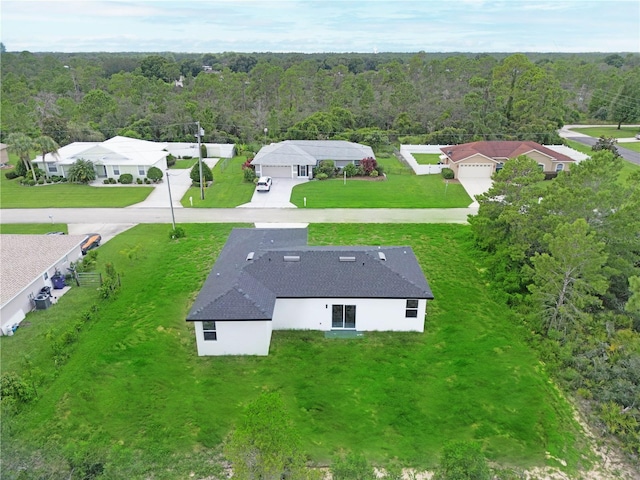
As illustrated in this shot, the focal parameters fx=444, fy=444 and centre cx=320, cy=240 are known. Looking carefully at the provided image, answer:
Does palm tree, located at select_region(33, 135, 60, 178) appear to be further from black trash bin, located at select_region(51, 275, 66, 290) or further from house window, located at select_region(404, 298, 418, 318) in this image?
house window, located at select_region(404, 298, 418, 318)

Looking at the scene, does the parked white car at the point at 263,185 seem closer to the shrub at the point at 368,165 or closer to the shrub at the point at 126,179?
the shrub at the point at 368,165

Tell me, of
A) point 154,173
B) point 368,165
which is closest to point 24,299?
point 154,173

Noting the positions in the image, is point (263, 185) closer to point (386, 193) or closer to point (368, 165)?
point (386, 193)

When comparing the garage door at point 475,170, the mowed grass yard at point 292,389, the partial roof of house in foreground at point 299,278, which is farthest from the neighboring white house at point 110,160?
the garage door at point 475,170

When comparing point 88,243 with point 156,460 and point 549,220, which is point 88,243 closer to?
point 156,460

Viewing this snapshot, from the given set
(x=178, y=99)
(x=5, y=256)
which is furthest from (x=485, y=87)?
(x=5, y=256)

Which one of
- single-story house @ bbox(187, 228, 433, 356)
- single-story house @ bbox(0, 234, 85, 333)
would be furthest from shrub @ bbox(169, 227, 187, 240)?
single-story house @ bbox(187, 228, 433, 356)
